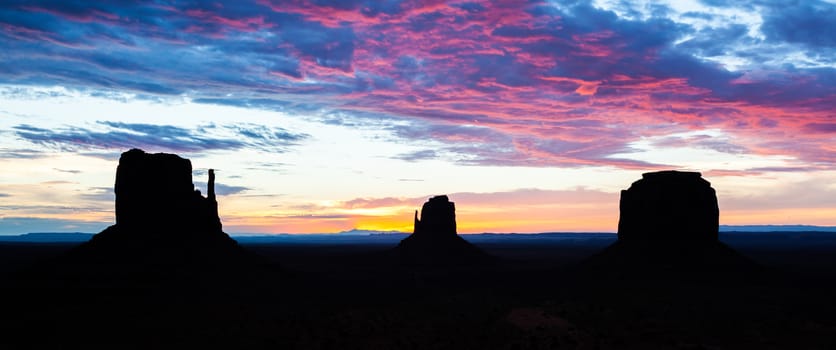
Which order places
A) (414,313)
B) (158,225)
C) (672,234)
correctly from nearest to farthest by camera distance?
1. (414,313)
2. (158,225)
3. (672,234)

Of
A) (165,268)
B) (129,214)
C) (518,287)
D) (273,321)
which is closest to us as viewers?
(273,321)

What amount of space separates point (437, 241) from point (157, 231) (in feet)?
183

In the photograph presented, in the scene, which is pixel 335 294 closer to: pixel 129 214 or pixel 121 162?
pixel 129 214

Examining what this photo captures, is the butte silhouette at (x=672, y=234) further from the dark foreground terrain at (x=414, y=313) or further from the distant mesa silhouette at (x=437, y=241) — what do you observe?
the distant mesa silhouette at (x=437, y=241)

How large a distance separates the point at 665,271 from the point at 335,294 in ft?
103

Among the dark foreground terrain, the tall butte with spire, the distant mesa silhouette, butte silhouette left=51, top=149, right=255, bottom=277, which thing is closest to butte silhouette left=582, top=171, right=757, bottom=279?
the dark foreground terrain

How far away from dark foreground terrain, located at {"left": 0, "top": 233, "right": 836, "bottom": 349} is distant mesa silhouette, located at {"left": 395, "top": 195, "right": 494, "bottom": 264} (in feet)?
129

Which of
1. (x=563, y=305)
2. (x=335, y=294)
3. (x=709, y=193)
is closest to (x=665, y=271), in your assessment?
(x=709, y=193)

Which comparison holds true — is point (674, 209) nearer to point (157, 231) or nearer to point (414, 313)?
point (414, 313)

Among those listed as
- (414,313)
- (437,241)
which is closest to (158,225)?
(414,313)

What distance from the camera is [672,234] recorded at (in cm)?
6150

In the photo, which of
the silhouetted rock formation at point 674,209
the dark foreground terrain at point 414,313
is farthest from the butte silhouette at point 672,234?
the dark foreground terrain at point 414,313

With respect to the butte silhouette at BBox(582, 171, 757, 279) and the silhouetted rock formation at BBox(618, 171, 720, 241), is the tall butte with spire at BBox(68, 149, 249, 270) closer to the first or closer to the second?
the butte silhouette at BBox(582, 171, 757, 279)

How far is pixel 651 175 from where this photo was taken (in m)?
64.8
